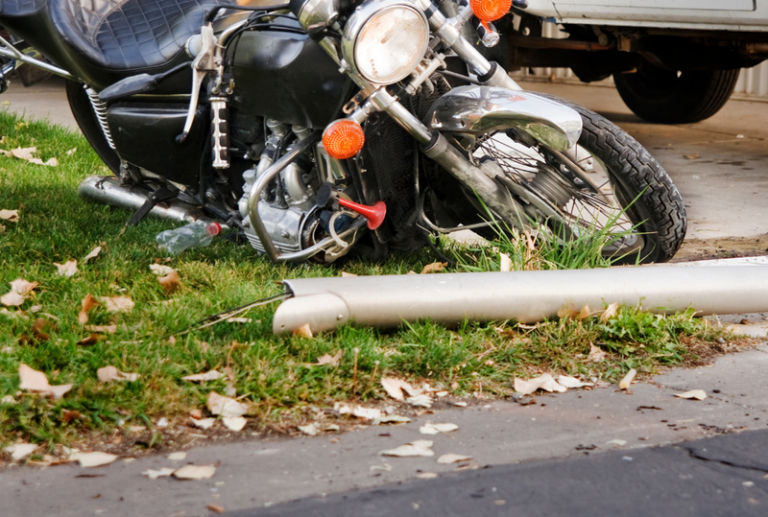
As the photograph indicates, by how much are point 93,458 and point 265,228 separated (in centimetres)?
144

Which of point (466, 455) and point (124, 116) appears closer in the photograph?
point (466, 455)

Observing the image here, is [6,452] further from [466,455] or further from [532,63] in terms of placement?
[532,63]

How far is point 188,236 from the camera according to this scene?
397 cm

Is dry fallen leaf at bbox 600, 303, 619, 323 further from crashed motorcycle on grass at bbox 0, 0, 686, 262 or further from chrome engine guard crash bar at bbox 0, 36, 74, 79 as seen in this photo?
chrome engine guard crash bar at bbox 0, 36, 74, 79

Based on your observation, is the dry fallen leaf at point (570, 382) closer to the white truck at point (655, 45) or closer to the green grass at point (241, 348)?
the green grass at point (241, 348)

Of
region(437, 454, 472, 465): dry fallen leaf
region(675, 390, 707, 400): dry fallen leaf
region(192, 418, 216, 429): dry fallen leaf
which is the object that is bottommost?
region(675, 390, 707, 400): dry fallen leaf

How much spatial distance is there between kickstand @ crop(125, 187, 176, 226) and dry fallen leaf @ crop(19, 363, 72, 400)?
1.92 meters

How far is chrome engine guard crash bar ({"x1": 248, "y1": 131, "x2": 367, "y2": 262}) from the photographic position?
327cm

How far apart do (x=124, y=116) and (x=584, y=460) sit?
246 cm

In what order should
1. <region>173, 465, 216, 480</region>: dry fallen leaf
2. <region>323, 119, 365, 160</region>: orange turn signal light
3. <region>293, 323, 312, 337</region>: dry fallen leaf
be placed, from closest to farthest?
<region>173, 465, 216, 480</region>: dry fallen leaf < <region>293, 323, 312, 337</region>: dry fallen leaf < <region>323, 119, 365, 160</region>: orange turn signal light

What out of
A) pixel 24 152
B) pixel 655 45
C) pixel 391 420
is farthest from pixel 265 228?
pixel 655 45

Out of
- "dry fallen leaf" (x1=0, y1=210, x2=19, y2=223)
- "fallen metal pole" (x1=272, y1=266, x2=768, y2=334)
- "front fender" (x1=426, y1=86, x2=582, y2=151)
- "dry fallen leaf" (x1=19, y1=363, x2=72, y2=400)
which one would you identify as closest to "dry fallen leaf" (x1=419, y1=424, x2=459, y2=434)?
"fallen metal pole" (x1=272, y1=266, x2=768, y2=334)

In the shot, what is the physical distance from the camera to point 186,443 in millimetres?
2227

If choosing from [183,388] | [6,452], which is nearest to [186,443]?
[183,388]
